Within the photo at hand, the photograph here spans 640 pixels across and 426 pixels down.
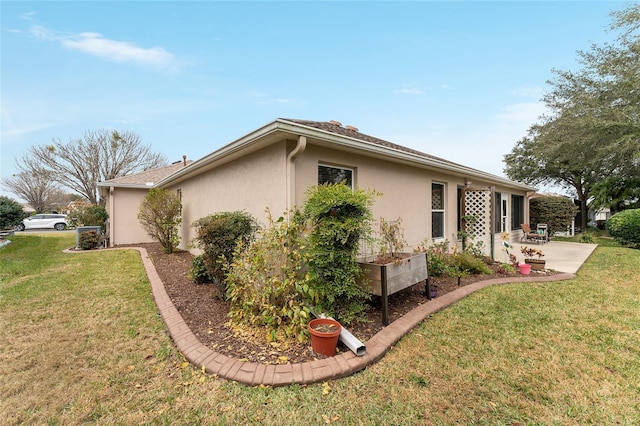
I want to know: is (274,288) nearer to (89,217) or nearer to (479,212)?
(479,212)

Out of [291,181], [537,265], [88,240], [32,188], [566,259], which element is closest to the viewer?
[291,181]

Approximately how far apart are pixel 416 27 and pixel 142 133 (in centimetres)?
2529

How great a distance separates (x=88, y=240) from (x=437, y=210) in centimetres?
1263

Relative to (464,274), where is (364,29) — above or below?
above

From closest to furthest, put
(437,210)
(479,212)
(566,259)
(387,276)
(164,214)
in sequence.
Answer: (387,276) < (437,210) < (566,259) < (479,212) < (164,214)

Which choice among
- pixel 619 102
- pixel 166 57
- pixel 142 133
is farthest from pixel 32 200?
pixel 619 102

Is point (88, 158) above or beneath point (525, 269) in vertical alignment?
above

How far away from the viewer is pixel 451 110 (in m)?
11.4

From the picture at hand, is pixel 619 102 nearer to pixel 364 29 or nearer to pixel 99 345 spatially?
pixel 364 29

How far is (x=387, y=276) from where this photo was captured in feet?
13.0

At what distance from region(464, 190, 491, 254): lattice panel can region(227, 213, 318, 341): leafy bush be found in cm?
676

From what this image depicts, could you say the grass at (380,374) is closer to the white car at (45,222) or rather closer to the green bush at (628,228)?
the green bush at (628,228)

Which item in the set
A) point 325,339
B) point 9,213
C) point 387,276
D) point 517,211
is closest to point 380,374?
point 325,339

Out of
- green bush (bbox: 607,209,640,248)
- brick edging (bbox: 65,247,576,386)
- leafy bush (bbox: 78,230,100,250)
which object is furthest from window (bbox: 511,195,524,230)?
leafy bush (bbox: 78,230,100,250)
